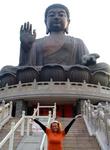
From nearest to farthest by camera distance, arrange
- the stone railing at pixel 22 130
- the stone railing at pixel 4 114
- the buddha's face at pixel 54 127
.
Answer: the buddha's face at pixel 54 127 < the stone railing at pixel 22 130 < the stone railing at pixel 4 114

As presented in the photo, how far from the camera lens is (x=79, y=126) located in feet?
29.9

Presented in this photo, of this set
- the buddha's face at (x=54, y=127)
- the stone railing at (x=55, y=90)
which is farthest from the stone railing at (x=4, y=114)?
the buddha's face at (x=54, y=127)

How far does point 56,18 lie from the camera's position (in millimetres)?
21906

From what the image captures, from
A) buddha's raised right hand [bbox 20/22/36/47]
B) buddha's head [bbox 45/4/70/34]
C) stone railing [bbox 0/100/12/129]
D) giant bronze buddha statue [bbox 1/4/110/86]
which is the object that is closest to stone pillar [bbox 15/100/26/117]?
giant bronze buddha statue [bbox 1/4/110/86]

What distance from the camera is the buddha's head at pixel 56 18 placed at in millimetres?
21891

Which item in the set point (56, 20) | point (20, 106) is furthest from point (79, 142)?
point (56, 20)

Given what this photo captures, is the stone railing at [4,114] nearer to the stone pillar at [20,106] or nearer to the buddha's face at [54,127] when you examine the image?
the stone pillar at [20,106]

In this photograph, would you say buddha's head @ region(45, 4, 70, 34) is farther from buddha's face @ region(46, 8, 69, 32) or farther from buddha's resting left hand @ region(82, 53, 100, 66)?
buddha's resting left hand @ region(82, 53, 100, 66)

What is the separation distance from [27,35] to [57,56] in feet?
7.82

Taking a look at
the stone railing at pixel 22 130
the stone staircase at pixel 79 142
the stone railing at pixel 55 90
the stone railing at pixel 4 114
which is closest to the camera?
the stone railing at pixel 22 130

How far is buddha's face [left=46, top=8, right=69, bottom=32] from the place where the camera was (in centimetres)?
2188

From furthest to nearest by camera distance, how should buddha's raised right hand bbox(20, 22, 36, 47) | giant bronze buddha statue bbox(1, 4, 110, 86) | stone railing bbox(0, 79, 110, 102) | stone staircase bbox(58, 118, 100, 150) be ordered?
buddha's raised right hand bbox(20, 22, 36, 47) < giant bronze buddha statue bbox(1, 4, 110, 86) < stone railing bbox(0, 79, 110, 102) < stone staircase bbox(58, 118, 100, 150)

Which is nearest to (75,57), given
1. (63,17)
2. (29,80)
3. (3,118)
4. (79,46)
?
(79,46)

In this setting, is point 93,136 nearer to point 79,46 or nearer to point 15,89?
point 15,89
